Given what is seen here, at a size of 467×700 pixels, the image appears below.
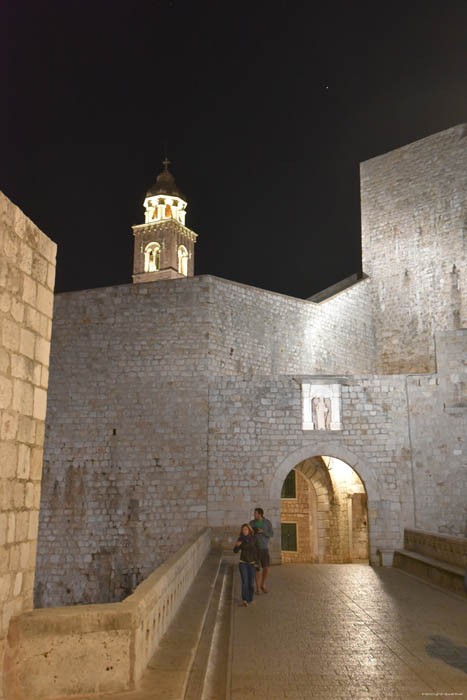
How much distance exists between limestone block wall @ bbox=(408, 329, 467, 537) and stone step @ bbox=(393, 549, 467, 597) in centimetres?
109

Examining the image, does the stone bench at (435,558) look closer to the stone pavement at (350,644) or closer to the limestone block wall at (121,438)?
the stone pavement at (350,644)

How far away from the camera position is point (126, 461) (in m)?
14.0

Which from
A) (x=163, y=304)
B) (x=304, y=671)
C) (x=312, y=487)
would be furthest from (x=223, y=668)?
(x=312, y=487)

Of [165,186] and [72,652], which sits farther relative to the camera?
[165,186]

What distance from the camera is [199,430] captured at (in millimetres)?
13805

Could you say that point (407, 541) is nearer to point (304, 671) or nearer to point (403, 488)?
point (403, 488)

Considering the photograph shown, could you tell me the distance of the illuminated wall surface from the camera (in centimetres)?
1334

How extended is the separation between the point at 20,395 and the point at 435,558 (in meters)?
9.23

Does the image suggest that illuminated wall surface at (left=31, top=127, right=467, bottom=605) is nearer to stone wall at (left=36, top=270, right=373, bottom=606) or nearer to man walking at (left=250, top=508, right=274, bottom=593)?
stone wall at (left=36, top=270, right=373, bottom=606)

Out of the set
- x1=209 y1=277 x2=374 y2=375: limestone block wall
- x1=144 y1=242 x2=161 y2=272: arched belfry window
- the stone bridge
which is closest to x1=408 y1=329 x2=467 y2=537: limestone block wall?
x1=209 y1=277 x2=374 y2=375: limestone block wall

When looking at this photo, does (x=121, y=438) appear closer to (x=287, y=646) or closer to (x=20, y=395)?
(x=287, y=646)

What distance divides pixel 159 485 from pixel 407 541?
5.44m

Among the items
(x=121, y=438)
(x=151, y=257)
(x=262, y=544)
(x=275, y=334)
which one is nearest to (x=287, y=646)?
(x=262, y=544)

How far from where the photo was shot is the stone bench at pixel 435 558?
30.4ft
